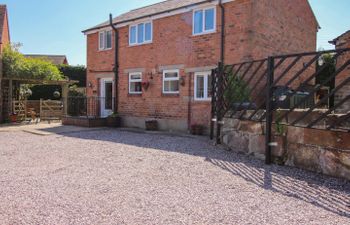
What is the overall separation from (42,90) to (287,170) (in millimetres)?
22995

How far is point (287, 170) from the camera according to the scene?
5551mm

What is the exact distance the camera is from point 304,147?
5.52 m

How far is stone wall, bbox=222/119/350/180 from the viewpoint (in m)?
4.90

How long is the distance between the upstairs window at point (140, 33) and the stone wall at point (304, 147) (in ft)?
25.5

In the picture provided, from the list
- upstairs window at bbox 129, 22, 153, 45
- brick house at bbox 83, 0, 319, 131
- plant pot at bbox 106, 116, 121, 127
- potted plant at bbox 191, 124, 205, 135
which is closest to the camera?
brick house at bbox 83, 0, 319, 131

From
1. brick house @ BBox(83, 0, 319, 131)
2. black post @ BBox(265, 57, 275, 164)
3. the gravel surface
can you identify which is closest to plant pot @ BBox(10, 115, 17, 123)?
brick house @ BBox(83, 0, 319, 131)

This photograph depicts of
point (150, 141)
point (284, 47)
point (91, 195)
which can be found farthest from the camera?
point (284, 47)

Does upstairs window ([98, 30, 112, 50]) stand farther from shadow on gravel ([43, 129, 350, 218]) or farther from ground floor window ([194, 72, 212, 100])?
shadow on gravel ([43, 129, 350, 218])

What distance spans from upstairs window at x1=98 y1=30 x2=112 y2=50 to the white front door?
1.71 meters

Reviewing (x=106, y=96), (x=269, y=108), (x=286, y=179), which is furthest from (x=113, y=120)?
(x=286, y=179)

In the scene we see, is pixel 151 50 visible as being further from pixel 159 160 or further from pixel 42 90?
pixel 42 90

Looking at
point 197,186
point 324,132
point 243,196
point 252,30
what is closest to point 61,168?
point 197,186

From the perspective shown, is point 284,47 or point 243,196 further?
point 284,47

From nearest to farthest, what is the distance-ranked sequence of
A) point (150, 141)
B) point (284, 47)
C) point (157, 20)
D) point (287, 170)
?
point (287, 170) < point (150, 141) < point (284, 47) < point (157, 20)
